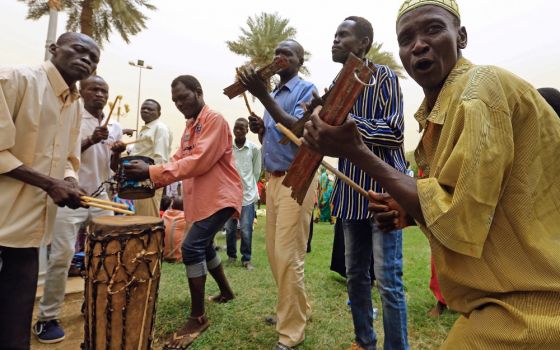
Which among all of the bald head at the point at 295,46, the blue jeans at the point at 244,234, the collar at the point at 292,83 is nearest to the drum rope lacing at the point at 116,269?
the collar at the point at 292,83

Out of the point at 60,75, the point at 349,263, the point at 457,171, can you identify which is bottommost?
the point at 349,263

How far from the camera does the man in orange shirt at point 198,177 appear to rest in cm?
304

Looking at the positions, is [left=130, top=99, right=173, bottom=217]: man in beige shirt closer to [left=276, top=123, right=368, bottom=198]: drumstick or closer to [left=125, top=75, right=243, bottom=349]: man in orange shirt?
[left=125, top=75, right=243, bottom=349]: man in orange shirt

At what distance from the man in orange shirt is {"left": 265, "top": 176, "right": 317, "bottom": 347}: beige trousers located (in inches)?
23.6

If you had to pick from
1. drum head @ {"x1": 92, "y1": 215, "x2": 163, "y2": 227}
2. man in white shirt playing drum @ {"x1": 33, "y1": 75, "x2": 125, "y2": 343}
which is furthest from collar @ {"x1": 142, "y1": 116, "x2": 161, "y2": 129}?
drum head @ {"x1": 92, "y1": 215, "x2": 163, "y2": 227}

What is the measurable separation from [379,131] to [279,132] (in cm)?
106

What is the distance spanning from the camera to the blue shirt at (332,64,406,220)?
7.55ft

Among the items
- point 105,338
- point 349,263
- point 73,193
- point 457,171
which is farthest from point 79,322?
point 457,171

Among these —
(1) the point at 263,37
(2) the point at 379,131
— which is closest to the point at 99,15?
(1) the point at 263,37

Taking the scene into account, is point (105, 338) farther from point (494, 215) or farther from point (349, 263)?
point (494, 215)

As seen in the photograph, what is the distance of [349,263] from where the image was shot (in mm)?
2541

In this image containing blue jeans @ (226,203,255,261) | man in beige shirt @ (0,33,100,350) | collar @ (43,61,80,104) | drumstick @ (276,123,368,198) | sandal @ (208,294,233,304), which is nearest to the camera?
drumstick @ (276,123,368,198)

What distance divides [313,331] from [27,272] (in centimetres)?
219

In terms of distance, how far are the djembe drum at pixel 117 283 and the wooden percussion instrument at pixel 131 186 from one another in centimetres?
71
